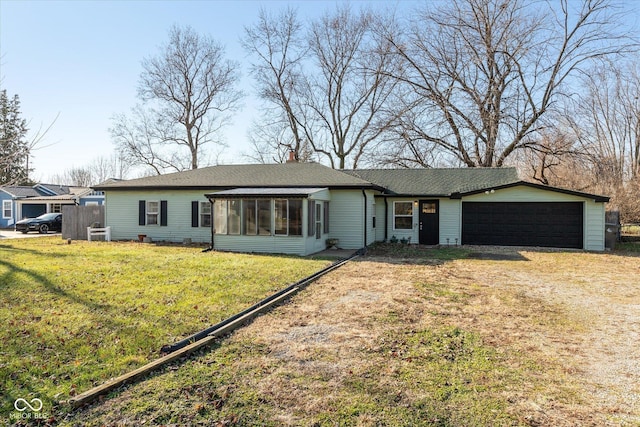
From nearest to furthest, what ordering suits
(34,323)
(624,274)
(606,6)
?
(34,323) < (624,274) < (606,6)

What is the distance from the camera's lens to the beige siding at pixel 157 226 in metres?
17.6

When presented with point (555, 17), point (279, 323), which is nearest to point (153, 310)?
point (279, 323)

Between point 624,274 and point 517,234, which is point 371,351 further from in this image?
point 517,234

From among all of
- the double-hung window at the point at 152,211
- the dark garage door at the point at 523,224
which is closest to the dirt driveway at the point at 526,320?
the dark garage door at the point at 523,224

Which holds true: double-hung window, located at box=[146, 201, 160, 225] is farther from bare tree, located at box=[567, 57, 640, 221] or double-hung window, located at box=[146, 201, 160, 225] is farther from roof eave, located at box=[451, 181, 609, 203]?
bare tree, located at box=[567, 57, 640, 221]

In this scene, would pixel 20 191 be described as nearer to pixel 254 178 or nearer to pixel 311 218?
pixel 254 178

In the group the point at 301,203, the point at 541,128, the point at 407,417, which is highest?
the point at 541,128

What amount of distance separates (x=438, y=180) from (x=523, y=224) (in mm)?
4133

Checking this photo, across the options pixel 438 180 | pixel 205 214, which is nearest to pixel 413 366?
pixel 205 214

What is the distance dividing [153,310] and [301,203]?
25.8ft

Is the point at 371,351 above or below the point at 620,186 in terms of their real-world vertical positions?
below

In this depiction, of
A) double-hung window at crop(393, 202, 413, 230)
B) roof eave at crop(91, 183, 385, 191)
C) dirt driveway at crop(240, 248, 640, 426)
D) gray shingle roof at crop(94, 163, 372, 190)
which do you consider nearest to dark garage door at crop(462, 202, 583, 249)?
double-hung window at crop(393, 202, 413, 230)

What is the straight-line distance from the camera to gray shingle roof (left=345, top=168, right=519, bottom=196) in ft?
57.5

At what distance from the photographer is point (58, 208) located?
29.7m
